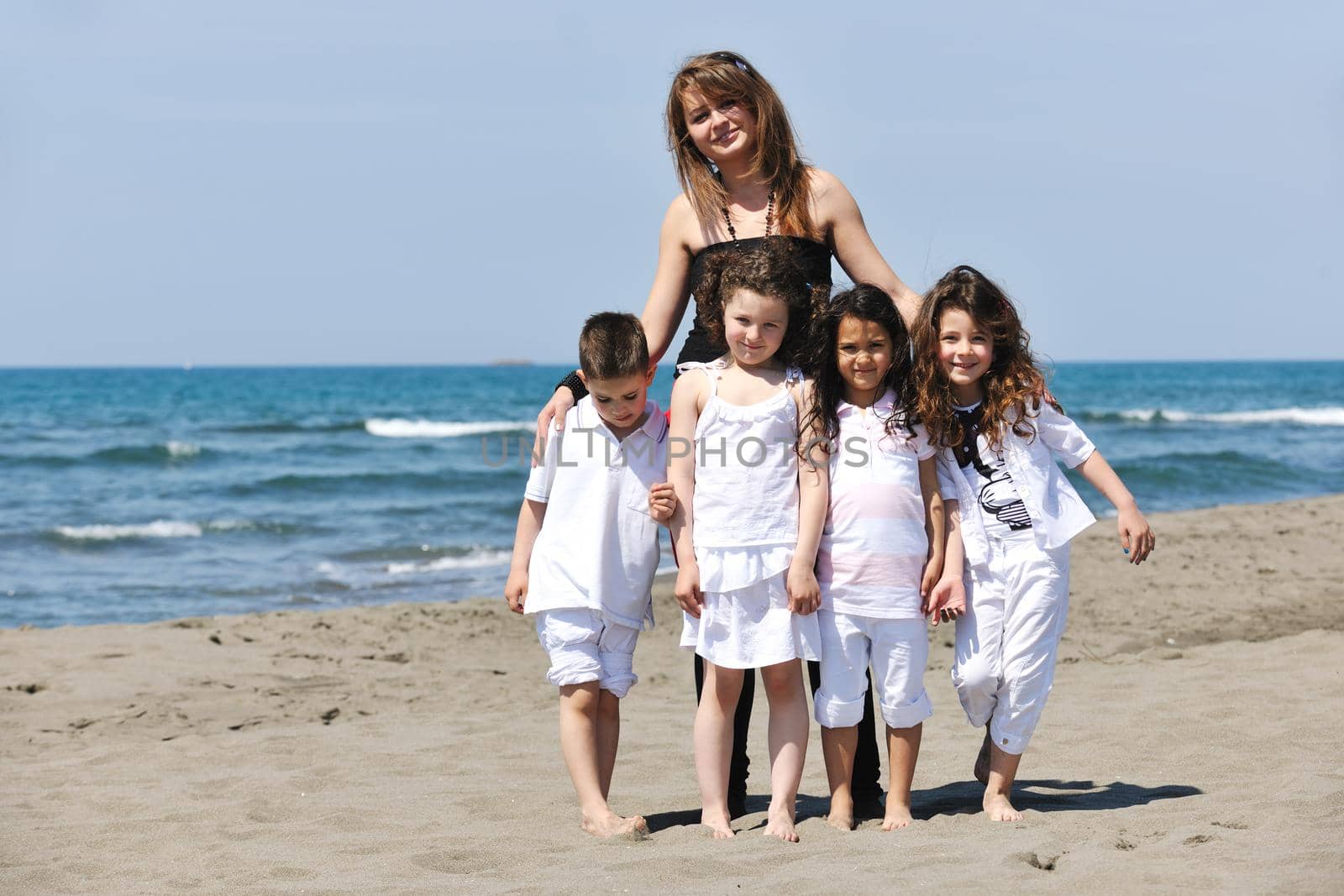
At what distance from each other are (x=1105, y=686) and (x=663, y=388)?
21.8 metres

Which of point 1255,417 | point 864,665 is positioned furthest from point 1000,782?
point 1255,417

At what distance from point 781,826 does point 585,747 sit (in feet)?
1.99

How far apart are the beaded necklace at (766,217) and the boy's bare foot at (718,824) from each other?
1.62 m

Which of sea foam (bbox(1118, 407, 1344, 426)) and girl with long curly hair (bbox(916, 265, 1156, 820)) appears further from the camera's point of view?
sea foam (bbox(1118, 407, 1344, 426))

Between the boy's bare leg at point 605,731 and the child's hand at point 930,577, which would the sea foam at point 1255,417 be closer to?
the child's hand at point 930,577

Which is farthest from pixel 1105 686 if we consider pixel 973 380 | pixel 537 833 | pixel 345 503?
pixel 345 503

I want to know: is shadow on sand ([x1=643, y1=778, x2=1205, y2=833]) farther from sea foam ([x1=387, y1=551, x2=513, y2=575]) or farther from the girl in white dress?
sea foam ([x1=387, y1=551, x2=513, y2=575])

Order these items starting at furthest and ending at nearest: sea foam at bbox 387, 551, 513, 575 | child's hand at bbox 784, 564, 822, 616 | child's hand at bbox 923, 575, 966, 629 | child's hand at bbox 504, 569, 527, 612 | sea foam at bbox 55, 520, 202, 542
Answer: sea foam at bbox 55, 520, 202, 542
sea foam at bbox 387, 551, 513, 575
child's hand at bbox 504, 569, 527, 612
child's hand at bbox 923, 575, 966, 629
child's hand at bbox 784, 564, 822, 616

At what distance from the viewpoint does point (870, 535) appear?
3229 millimetres

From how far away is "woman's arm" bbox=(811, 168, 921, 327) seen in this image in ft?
11.4

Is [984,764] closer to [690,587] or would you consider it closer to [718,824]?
[718,824]

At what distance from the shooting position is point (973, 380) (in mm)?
3424

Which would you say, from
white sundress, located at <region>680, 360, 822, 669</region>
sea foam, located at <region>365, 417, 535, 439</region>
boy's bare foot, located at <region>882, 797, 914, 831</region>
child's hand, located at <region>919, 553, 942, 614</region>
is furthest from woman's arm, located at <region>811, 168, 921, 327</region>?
sea foam, located at <region>365, 417, 535, 439</region>

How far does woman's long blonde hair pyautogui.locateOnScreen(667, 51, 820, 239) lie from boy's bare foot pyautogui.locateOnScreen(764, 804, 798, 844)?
162cm
